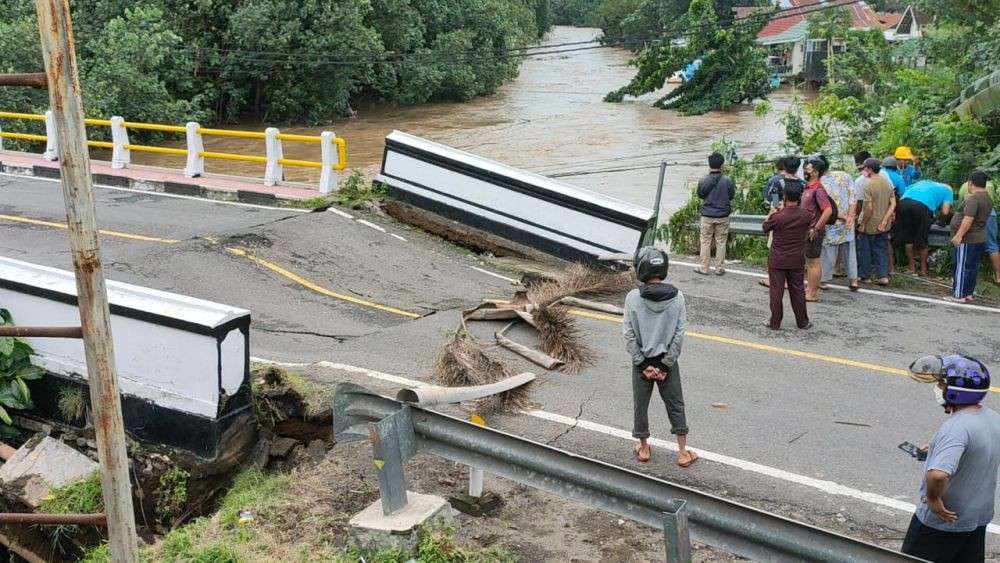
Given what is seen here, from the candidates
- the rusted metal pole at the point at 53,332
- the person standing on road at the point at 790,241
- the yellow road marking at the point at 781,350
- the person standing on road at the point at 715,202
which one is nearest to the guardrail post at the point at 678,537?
the rusted metal pole at the point at 53,332

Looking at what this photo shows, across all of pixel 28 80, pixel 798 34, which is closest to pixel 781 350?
pixel 28 80

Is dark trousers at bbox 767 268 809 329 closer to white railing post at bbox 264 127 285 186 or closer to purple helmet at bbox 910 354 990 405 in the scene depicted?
purple helmet at bbox 910 354 990 405

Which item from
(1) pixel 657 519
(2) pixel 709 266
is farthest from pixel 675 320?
(2) pixel 709 266

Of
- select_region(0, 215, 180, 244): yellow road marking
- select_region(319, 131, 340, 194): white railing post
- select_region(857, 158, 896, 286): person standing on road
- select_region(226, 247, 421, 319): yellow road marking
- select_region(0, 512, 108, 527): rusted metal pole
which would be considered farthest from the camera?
select_region(319, 131, 340, 194): white railing post

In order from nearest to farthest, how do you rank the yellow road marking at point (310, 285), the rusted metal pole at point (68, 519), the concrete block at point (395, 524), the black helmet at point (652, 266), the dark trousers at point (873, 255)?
the rusted metal pole at point (68, 519) → the concrete block at point (395, 524) → the black helmet at point (652, 266) → the yellow road marking at point (310, 285) → the dark trousers at point (873, 255)

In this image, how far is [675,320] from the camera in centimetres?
667

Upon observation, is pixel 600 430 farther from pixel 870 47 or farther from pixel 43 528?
pixel 870 47

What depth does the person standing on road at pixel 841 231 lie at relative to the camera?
37.8 feet

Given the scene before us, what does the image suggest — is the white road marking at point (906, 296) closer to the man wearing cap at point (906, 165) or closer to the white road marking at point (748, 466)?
the man wearing cap at point (906, 165)

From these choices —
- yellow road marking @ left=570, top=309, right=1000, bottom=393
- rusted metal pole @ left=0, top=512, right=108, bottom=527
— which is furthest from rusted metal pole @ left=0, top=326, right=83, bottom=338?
yellow road marking @ left=570, top=309, right=1000, bottom=393

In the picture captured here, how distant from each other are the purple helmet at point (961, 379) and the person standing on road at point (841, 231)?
6.94 m

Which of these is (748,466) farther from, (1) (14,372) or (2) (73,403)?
(1) (14,372)

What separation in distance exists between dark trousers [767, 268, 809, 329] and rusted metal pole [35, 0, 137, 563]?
7.92 metres

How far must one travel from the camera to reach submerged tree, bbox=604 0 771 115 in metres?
43.9
